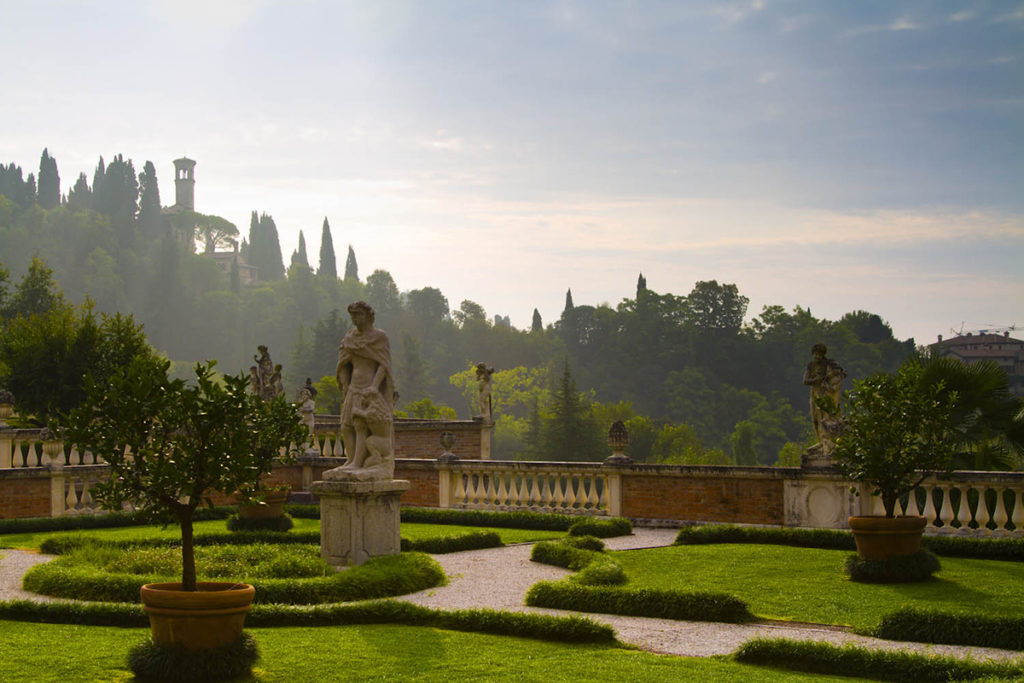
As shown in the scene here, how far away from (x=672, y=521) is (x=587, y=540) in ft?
14.2

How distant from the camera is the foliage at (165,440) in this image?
798cm

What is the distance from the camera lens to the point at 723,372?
3880 inches

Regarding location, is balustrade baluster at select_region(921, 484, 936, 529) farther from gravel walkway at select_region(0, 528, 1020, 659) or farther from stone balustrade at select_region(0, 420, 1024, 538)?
gravel walkway at select_region(0, 528, 1020, 659)

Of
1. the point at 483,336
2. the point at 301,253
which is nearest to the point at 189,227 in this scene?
the point at 301,253

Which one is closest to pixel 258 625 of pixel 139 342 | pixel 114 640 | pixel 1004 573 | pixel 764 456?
pixel 114 640

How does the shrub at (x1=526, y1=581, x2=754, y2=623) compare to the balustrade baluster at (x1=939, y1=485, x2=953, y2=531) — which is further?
the balustrade baluster at (x1=939, y1=485, x2=953, y2=531)

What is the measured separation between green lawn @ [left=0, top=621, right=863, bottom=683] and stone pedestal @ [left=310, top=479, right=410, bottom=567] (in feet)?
12.4

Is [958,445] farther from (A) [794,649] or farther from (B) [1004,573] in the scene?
(A) [794,649]

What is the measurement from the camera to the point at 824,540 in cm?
1560

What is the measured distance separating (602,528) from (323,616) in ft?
27.1

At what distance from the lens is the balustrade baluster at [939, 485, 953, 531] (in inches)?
608

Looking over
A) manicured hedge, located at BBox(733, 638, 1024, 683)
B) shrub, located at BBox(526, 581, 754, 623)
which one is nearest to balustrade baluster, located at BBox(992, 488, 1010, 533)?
shrub, located at BBox(526, 581, 754, 623)

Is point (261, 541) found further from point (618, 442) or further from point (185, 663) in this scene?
point (185, 663)

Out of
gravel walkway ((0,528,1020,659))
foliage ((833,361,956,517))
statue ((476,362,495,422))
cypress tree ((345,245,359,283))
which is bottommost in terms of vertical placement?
gravel walkway ((0,528,1020,659))
